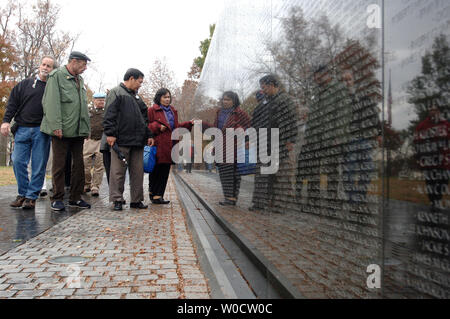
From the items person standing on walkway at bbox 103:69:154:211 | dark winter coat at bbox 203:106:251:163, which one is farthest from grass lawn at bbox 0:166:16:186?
dark winter coat at bbox 203:106:251:163

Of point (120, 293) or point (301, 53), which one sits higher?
point (301, 53)

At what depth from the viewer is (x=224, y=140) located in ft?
18.0

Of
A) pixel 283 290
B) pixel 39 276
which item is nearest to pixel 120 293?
pixel 39 276

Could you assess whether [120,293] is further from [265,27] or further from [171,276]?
[265,27]

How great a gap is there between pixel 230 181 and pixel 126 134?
2415 millimetres

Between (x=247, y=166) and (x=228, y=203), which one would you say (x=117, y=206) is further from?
(x=247, y=166)

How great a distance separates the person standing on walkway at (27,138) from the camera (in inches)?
239

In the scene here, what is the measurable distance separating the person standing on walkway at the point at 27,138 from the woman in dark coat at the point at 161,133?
6.03 feet

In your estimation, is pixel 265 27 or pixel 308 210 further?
pixel 265 27

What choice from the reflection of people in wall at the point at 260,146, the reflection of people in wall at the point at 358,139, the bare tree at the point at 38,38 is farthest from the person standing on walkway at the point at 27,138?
the bare tree at the point at 38,38

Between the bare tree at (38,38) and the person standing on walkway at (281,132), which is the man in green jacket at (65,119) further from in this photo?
the bare tree at (38,38)

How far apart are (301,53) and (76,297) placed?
1.79 m

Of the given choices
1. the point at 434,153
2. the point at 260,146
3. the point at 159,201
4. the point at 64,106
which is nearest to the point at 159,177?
the point at 159,201

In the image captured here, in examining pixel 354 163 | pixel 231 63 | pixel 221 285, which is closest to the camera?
pixel 354 163
